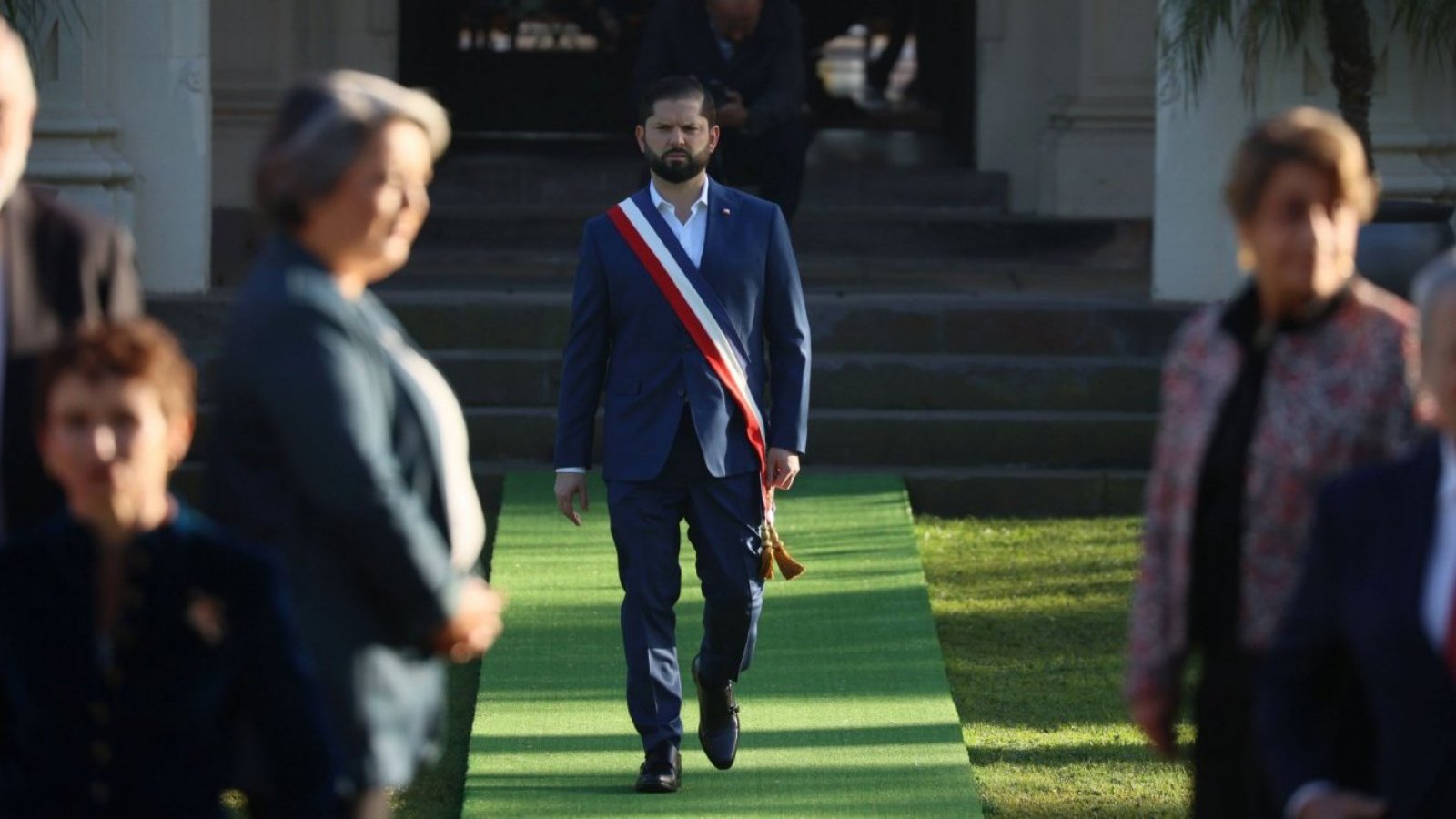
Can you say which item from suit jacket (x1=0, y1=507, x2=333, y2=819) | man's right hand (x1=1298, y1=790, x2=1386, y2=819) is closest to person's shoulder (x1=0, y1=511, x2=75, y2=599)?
suit jacket (x1=0, y1=507, x2=333, y2=819)

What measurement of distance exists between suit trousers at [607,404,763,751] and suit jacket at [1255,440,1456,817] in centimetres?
306

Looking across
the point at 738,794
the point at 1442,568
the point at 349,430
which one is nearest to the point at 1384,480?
the point at 1442,568

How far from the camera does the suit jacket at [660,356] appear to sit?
21.6 feet

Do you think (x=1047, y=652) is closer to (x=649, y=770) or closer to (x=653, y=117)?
(x=649, y=770)

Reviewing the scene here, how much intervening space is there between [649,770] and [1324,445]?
318cm

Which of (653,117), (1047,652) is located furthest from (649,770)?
(1047,652)

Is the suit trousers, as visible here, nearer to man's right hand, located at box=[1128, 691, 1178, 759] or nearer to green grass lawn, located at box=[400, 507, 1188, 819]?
green grass lawn, located at box=[400, 507, 1188, 819]

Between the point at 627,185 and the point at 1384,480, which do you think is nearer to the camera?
the point at 1384,480

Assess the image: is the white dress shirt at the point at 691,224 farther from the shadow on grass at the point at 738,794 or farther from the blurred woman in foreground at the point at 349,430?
the blurred woman in foreground at the point at 349,430

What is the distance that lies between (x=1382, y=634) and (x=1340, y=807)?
0.26m

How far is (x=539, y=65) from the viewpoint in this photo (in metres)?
15.9

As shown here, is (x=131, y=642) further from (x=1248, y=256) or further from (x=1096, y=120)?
(x=1096, y=120)

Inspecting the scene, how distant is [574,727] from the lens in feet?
24.3

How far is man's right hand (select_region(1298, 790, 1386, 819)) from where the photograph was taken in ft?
11.6
